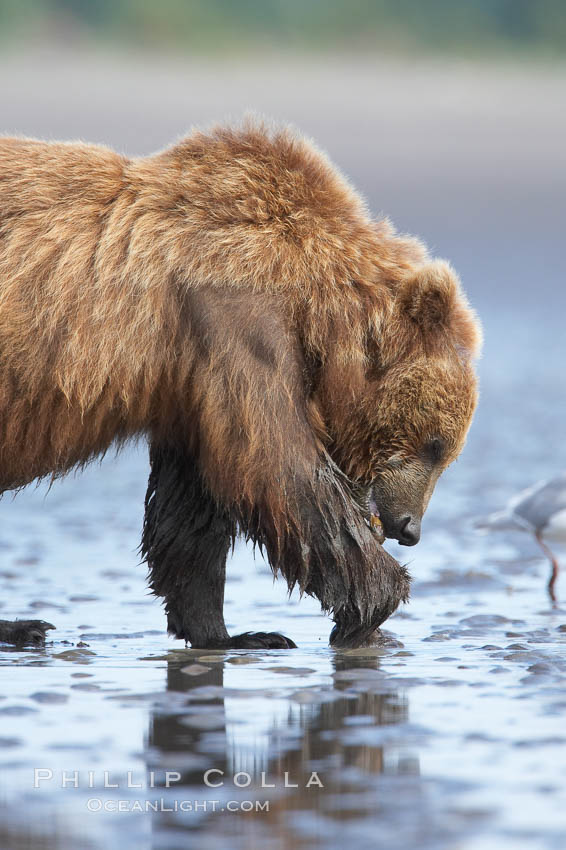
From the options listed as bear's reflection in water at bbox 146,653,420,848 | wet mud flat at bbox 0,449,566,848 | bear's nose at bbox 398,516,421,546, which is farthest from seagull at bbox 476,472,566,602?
bear's reflection in water at bbox 146,653,420,848

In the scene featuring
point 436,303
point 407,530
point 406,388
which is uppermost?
point 436,303

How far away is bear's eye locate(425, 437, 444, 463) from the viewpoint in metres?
5.32

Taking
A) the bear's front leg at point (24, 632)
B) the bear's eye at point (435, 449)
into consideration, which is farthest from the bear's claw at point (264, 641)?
the bear's eye at point (435, 449)

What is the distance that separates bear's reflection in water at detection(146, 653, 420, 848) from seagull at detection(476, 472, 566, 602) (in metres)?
3.54

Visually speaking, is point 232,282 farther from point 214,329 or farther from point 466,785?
point 466,785

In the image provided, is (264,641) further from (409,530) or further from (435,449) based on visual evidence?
(435,449)

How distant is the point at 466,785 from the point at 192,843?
70 centimetres

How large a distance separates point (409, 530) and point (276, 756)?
212 cm

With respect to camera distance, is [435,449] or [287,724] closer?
[287,724]

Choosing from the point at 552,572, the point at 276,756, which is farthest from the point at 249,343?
the point at 552,572

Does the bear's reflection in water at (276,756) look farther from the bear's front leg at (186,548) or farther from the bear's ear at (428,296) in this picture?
the bear's ear at (428,296)

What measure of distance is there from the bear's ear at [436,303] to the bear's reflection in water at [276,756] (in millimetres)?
1444

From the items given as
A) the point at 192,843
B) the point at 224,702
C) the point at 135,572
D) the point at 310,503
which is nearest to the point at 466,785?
the point at 192,843

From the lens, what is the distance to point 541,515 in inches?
311
